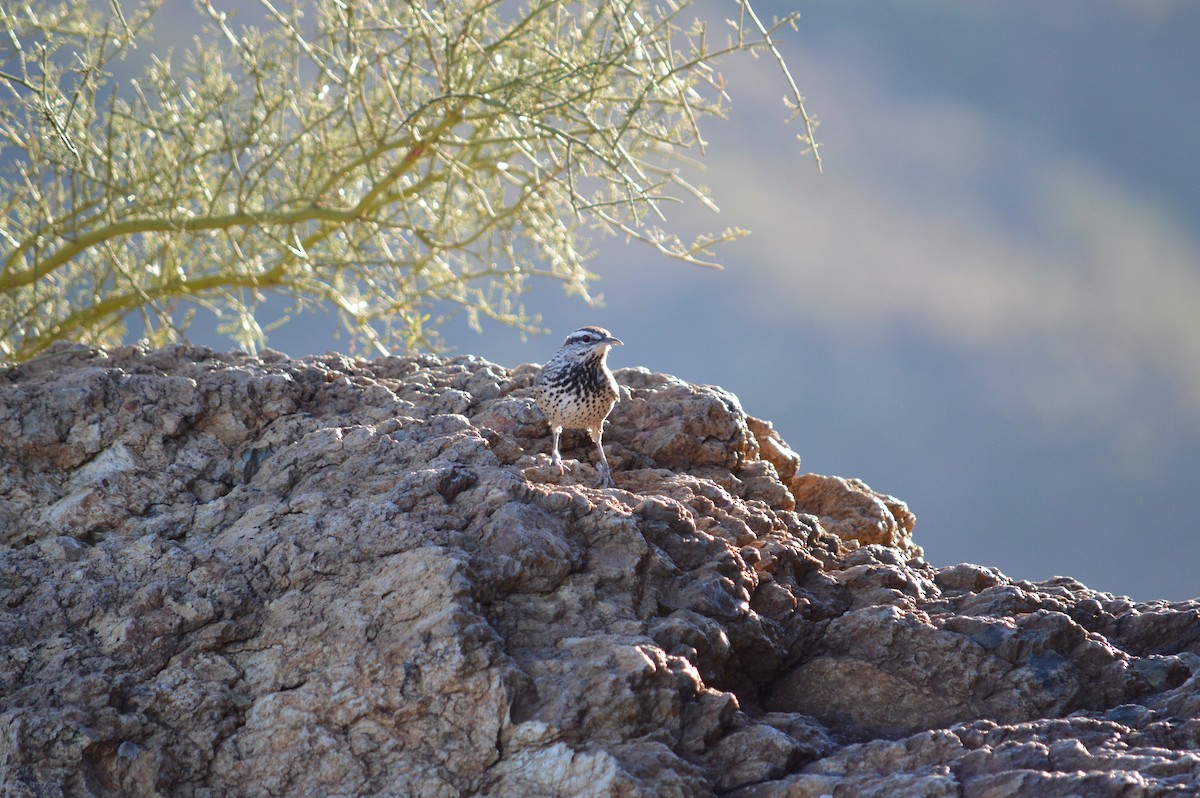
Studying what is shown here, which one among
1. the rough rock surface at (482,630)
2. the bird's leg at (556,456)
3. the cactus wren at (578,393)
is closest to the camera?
the rough rock surface at (482,630)

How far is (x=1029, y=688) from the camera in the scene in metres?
2.80

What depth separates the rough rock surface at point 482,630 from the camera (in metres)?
2.47

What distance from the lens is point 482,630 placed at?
8.61 ft

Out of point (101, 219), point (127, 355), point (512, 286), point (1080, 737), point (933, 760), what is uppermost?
point (512, 286)

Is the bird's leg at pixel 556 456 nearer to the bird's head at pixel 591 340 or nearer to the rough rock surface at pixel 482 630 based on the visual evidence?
the rough rock surface at pixel 482 630

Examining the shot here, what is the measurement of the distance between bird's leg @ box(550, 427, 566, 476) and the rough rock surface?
3cm

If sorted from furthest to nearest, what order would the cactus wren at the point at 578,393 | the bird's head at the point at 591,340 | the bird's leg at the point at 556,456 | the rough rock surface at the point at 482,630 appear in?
the bird's head at the point at 591,340 → the cactus wren at the point at 578,393 → the bird's leg at the point at 556,456 → the rough rock surface at the point at 482,630

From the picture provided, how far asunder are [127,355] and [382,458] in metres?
1.40

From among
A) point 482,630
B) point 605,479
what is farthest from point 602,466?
point 482,630

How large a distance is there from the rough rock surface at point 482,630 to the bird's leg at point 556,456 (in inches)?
1.3

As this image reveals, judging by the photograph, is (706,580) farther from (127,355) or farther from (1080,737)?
(127,355)

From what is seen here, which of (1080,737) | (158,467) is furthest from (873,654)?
(158,467)

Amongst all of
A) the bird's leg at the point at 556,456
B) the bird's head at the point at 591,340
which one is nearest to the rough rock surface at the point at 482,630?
the bird's leg at the point at 556,456

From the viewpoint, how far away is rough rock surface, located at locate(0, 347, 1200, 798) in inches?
97.1
